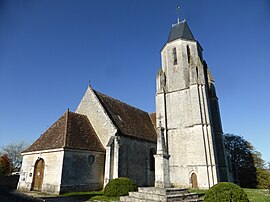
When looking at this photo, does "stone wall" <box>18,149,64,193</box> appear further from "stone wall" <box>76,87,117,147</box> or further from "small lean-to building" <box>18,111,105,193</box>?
"stone wall" <box>76,87,117,147</box>

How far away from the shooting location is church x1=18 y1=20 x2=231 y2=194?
14.5 m

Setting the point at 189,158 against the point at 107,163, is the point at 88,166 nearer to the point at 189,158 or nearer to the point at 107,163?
the point at 107,163

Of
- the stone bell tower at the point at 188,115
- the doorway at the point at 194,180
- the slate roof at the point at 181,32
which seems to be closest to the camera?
the doorway at the point at 194,180

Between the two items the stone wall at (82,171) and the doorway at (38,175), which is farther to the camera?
the doorway at (38,175)

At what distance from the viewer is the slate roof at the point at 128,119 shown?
722 inches

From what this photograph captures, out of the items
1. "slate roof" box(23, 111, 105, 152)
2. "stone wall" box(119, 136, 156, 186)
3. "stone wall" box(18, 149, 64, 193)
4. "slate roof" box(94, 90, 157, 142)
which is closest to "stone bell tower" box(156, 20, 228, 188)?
"slate roof" box(94, 90, 157, 142)

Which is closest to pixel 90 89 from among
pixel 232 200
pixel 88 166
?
pixel 88 166

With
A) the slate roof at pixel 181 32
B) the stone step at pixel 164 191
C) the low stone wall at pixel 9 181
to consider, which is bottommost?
the low stone wall at pixel 9 181

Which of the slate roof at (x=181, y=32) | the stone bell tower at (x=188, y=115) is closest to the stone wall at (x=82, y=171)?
the stone bell tower at (x=188, y=115)

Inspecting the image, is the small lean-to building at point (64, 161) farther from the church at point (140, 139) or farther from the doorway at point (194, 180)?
the doorway at point (194, 180)

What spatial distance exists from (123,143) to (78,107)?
6.84m

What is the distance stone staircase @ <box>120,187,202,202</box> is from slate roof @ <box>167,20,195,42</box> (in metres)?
20.6

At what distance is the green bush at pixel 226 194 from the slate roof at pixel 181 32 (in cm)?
2145

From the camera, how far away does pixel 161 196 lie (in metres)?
9.12
